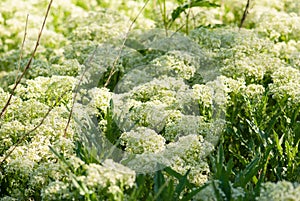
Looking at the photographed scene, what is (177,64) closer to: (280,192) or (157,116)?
(157,116)

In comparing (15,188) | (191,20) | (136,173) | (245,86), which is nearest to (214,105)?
(245,86)

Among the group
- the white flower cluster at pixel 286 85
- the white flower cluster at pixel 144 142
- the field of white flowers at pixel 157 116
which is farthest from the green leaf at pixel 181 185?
the white flower cluster at pixel 286 85

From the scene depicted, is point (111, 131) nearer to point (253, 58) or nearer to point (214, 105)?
point (214, 105)

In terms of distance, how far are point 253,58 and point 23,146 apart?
1860 millimetres

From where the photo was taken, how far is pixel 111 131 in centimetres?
347

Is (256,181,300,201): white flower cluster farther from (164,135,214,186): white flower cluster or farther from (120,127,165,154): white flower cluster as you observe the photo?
(120,127,165,154): white flower cluster

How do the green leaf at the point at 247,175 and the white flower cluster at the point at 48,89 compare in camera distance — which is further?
the white flower cluster at the point at 48,89

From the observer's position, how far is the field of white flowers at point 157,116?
282cm

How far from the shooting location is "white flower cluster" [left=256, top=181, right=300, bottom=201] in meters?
2.42

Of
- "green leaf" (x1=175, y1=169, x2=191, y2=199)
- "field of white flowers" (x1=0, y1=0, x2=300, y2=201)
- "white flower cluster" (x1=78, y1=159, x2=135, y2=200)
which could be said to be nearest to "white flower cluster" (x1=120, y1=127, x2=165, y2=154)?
"field of white flowers" (x1=0, y1=0, x2=300, y2=201)

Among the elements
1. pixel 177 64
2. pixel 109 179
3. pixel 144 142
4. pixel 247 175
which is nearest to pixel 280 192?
pixel 247 175

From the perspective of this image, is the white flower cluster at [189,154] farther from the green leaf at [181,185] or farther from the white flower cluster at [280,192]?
the white flower cluster at [280,192]

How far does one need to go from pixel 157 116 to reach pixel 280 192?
47.8 inches


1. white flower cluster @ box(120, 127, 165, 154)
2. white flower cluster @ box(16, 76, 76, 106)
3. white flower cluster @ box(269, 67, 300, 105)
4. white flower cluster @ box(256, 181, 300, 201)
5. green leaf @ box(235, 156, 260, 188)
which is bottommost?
white flower cluster @ box(16, 76, 76, 106)
